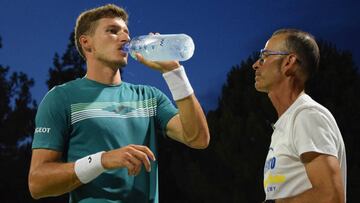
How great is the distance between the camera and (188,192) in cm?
2119

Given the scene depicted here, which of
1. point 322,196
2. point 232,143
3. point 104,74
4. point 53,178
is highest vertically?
point 104,74

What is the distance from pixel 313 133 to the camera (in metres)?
2.93

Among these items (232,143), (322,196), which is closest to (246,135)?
(232,143)

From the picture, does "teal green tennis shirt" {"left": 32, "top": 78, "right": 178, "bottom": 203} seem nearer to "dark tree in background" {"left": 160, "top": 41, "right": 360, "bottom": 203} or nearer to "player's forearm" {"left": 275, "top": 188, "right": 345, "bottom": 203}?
"player's forearm" {"left": 275, "top": 188, "right": 345, "bottom": 203}

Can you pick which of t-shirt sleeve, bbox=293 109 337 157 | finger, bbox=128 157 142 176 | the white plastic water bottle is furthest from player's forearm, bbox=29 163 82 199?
t-shirt sleeve, bbox=293 109 337 157

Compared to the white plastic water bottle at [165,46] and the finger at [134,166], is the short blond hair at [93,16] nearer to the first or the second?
the white plastic water bottle at [165,46]

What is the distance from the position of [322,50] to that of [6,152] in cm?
1385

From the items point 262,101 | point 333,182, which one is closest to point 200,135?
point 333,182

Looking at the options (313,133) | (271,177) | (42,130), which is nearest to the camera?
(313,133)

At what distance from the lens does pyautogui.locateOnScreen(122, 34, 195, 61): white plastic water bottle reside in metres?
4.00

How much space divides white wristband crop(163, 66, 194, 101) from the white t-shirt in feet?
2.33

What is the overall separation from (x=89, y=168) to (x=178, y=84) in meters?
0.83

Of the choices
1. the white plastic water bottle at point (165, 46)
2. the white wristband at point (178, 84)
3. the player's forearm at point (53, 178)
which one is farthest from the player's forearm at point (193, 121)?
the player's forearm at point (53, 178)

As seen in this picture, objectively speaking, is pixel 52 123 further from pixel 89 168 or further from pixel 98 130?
pixel 89 168
